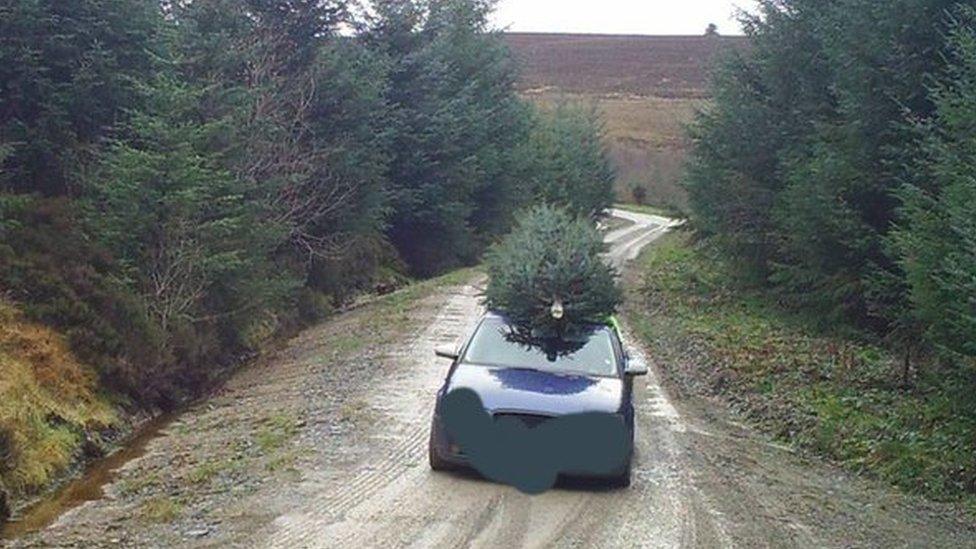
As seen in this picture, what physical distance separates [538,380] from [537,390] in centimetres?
37

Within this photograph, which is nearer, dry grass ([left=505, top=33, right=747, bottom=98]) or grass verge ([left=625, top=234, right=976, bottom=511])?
grass verge ([left=625, top=234, right=976, bottom=511])

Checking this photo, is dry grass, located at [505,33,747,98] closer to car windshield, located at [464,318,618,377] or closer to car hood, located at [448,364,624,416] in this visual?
car windshield, located at [464,318,618,377]

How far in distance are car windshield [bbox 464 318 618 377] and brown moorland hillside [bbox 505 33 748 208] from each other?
70.6m

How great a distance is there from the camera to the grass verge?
41.0ft

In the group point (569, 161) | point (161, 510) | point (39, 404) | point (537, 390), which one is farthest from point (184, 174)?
point (569, 161)

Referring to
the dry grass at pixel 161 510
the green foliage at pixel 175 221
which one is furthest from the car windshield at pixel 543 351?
the green foliage at pixel 175 221

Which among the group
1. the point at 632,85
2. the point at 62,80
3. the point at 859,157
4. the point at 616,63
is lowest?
the point at 859,157

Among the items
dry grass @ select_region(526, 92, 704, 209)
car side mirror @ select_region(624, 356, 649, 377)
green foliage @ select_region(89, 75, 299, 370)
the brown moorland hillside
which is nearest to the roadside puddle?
green foliage @ select_region(89, 75, 299, 370)

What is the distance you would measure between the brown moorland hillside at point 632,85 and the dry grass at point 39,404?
229ft

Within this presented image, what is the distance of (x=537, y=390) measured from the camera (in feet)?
36.7

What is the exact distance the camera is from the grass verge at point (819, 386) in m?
12.5

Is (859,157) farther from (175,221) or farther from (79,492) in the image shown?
(79,492)

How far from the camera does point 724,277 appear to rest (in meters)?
30.9

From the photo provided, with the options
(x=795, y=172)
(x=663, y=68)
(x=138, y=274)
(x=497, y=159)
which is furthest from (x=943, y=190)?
(x=663, y=68)
